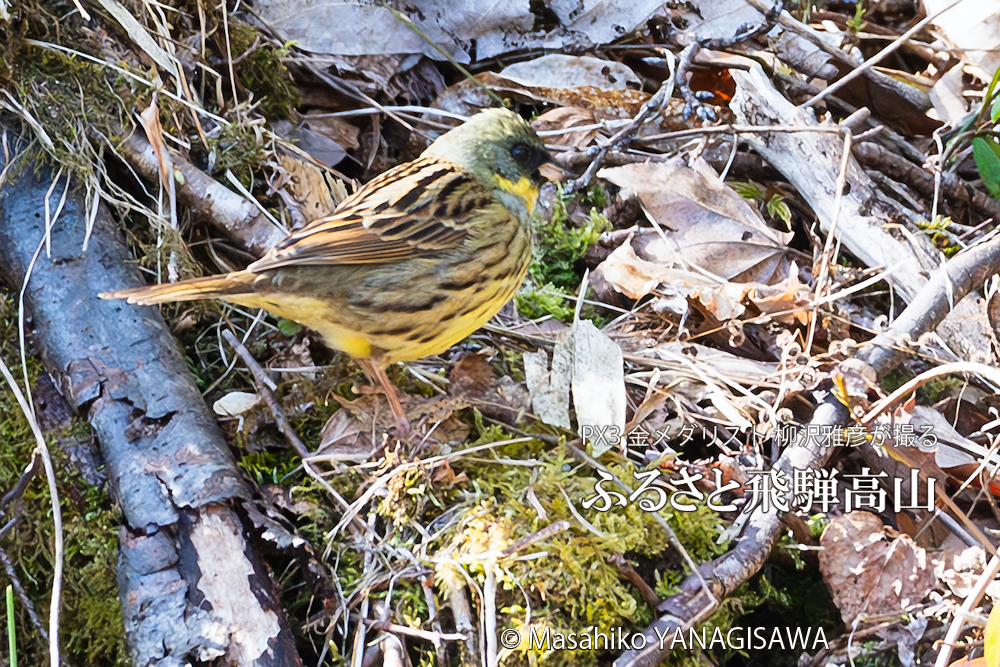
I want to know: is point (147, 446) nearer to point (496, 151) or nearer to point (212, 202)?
point (212, 202)

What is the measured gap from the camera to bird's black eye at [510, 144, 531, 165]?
10.8 ft

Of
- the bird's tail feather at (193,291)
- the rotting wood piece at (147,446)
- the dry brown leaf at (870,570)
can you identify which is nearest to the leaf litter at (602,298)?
the dry brown leaf at (870,570)

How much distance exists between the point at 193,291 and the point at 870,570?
223 cm

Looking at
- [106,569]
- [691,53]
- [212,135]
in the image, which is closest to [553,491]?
[106,569]

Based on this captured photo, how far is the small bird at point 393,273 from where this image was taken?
2.72 metres

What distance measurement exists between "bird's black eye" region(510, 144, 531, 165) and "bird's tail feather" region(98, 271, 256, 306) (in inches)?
45.4

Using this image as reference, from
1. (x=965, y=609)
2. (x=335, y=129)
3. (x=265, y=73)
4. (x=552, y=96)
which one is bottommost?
(x=965, y=609)

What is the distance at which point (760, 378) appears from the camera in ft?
10.1

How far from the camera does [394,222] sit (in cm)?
290

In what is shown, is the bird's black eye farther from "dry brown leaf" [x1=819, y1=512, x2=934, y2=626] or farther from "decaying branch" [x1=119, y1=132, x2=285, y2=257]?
"dry brown leaf" [x1=819, y1=512, x2=934, y2=626]

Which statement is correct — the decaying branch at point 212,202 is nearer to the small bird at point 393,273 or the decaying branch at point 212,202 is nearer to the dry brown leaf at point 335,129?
the small bird at point 393,273

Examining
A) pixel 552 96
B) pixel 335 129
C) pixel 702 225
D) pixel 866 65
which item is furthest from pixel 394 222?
pixel 866 65

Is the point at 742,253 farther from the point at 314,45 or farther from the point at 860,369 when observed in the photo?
the point at 314,45

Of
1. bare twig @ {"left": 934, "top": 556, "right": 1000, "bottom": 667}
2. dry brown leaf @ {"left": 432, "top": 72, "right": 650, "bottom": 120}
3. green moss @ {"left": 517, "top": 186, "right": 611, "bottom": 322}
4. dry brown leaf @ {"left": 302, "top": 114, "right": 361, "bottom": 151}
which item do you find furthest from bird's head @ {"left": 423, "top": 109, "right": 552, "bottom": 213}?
bare twig @ {"left": 934, "top": 556, "right": 1000, "bottom": 667}
